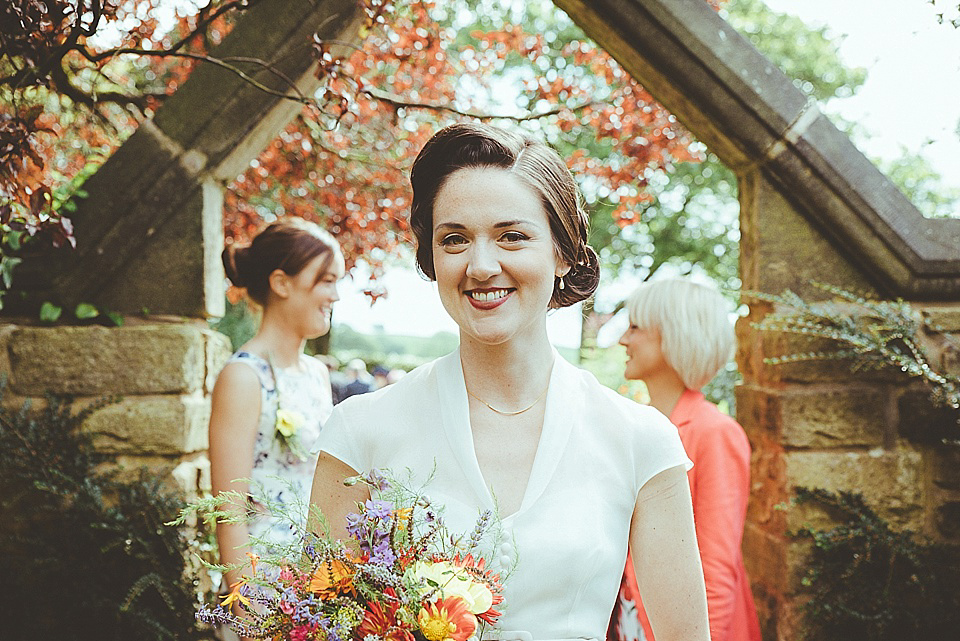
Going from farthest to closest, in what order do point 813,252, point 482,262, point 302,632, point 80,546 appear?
1. point 813,252
2. point 80,546
3. point 482,262
4. point 302,632

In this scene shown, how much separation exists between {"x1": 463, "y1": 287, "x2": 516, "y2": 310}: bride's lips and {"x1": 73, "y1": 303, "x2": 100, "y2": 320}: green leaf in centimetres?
196

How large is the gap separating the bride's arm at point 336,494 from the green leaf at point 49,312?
1771 millimetres

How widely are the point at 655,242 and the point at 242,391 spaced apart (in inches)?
542

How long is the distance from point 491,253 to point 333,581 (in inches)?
28.1

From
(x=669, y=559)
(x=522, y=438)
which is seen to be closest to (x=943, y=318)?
(x=669, y=559)

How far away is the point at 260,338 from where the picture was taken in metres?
3.08

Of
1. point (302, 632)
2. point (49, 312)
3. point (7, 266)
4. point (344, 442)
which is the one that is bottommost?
point (302, 632)

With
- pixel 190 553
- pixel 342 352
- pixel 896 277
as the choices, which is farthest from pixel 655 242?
pixel 190 553

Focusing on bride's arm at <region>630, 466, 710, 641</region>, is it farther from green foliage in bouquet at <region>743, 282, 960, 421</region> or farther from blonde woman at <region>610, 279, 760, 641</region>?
green foliage in bouquet at <region>743, 282, 960, 421</region>

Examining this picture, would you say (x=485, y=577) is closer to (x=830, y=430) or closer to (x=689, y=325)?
(x=689, y=325)

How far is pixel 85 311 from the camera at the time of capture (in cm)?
294

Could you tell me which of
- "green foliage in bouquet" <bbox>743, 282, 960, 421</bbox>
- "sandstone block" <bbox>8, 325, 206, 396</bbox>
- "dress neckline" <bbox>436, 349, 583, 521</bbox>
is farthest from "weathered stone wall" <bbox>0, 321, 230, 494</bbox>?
"green foliage in bouquet" <bbox>743, 282, 960, 421</bbox>

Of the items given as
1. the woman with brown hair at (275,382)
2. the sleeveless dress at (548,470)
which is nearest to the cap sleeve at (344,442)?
the sleeveless dress at (548,470)

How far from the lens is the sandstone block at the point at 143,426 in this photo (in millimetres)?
2910
